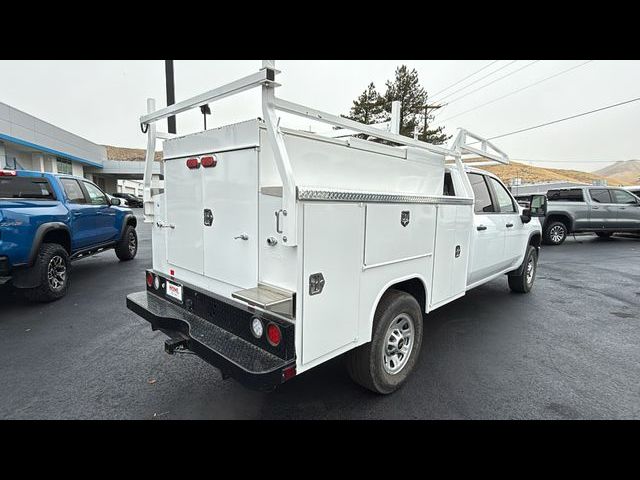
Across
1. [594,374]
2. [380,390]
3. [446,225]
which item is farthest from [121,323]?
[594,374]

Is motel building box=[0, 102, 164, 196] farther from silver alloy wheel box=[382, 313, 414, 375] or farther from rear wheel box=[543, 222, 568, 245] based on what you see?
rear wheel box=[543, 222, 568, 245]

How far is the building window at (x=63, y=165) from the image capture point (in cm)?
2927

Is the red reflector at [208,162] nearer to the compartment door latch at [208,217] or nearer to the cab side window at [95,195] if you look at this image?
the compartment door latch at [208,217]

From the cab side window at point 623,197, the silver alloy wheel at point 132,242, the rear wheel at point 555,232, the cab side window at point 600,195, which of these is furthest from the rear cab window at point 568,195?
the silver alloy wheel at point 132,242

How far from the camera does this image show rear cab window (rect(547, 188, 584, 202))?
13109 mm

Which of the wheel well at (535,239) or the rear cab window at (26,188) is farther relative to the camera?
the wheel well at (535,239)

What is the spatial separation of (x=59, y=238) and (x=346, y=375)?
537 centimetres

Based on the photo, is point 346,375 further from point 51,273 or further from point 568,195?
point 568,195

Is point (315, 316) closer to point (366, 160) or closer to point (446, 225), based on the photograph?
point (366, 160)

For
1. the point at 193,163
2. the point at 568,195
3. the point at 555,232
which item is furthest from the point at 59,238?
the point at 568,195

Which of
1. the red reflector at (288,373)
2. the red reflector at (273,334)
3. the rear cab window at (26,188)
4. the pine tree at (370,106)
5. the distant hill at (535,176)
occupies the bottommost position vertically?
the red reflector at (288,373)

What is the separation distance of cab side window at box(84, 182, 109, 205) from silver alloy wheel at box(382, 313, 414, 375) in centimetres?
675

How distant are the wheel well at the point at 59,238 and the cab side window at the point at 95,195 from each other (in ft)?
4.35

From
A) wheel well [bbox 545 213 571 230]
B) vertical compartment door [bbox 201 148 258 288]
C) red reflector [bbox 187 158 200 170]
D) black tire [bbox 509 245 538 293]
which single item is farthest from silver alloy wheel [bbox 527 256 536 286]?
wheel well [bbox 545 213 571 230]
